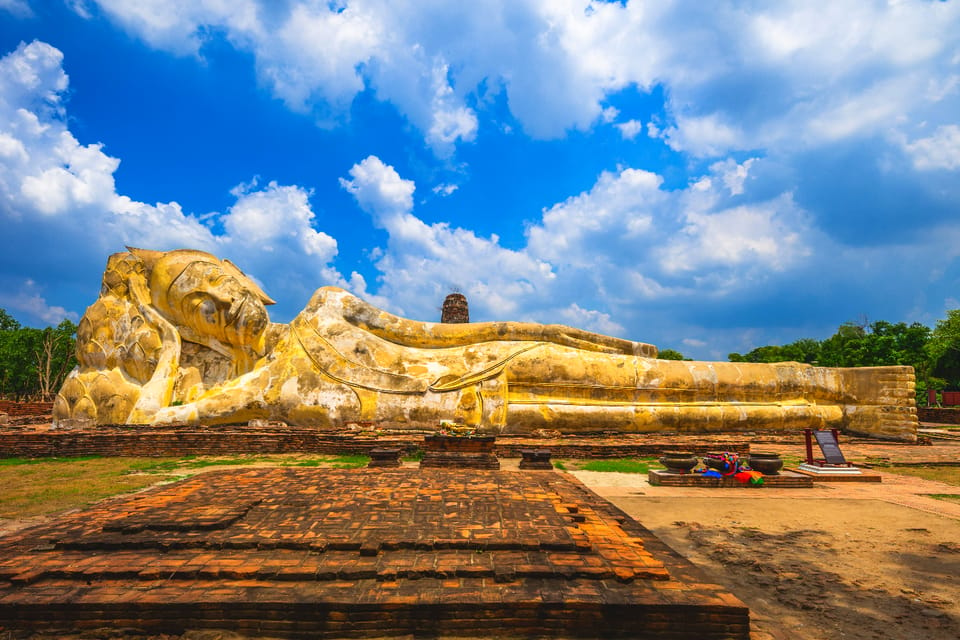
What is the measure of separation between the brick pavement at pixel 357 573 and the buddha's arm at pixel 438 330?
8.35 metres

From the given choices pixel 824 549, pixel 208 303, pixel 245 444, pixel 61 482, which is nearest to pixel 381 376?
pixel 245 444

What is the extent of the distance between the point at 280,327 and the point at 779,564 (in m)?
11.5

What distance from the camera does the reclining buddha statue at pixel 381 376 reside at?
11.4 m

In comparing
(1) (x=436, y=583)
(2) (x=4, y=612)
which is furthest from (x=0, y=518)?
(1) (x=436, y=583)

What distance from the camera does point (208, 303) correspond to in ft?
39.0

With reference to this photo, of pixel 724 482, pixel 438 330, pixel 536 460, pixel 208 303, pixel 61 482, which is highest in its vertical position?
pixel 208 303

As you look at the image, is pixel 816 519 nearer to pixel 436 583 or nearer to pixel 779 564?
pixel 779 564

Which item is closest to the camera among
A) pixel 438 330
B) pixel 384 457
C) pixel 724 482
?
pixel 724 482

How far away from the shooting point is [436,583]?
2.84m

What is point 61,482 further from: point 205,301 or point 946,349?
point 946,349

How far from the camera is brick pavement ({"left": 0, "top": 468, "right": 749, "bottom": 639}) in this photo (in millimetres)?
2594

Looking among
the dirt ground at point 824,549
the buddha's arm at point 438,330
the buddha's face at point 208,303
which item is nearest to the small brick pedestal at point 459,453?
the dirt ground at point 824,549

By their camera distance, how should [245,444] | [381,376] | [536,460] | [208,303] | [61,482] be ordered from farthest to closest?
[208,303] → [381,376] → [245,444] → [536,460] → [61,482]

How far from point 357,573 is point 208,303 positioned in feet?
35.6
